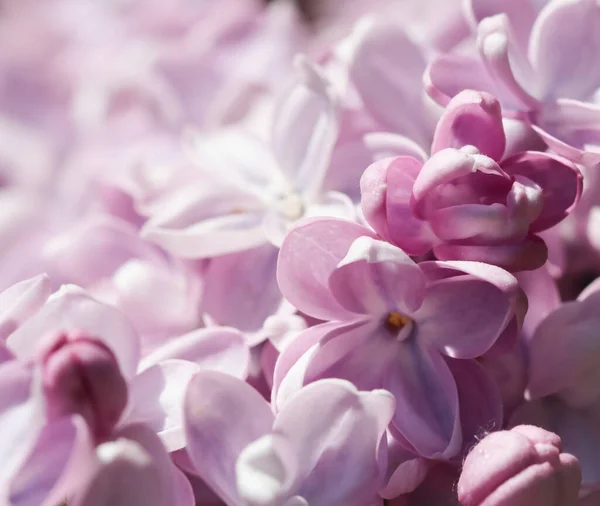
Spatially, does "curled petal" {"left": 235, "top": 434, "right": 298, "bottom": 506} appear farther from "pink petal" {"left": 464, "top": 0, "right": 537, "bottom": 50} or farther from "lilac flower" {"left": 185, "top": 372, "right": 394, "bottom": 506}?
"pink petal" {"left": 464, "top": 0, "right": 537, "bottom": 50}

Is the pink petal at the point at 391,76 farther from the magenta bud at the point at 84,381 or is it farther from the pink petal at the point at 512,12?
the magenta bud at the point at 84,381

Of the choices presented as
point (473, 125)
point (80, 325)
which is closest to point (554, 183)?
point (473, 125)

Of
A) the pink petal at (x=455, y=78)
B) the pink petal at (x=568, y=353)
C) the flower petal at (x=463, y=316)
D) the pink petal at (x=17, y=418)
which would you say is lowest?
the pink petal at (x=568, y=353)

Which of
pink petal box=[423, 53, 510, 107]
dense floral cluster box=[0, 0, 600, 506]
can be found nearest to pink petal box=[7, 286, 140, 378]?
dense floral cluster box=[0, 0, 600, 506]

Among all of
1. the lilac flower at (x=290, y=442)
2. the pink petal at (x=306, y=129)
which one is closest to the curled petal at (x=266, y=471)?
the lilac flower at (x=290, y=442)

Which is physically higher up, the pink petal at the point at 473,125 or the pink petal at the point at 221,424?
the pink petal at the point at 473,125

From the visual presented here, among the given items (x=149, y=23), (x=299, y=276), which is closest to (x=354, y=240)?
(x=299, y=276)

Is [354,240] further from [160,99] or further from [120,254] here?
[160,99]
